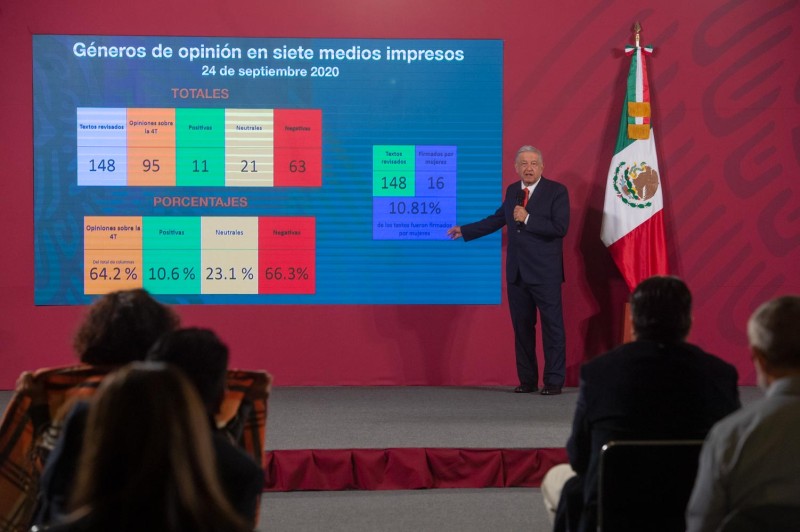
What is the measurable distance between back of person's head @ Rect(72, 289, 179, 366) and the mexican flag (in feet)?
13.3

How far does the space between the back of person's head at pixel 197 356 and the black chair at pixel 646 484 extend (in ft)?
2.84

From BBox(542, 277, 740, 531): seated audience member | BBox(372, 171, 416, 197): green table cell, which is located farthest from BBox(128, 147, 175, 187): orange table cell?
BBox(542, 277, 740, 531): seated audience member

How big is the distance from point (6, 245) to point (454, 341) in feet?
8.82

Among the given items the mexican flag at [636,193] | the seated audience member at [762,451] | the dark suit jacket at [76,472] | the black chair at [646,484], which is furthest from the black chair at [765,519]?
the mexican flag at [636,193]

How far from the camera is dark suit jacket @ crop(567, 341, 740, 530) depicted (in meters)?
2.29

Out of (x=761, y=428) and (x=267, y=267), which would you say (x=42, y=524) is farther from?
(x=267, y=267)

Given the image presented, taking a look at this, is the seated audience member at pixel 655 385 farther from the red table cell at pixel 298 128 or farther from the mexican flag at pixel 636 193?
the red table cell at pixel 298 128

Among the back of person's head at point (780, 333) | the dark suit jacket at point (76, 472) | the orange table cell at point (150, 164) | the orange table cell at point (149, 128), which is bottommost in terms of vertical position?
the dark suit jacket at point (76, 472)

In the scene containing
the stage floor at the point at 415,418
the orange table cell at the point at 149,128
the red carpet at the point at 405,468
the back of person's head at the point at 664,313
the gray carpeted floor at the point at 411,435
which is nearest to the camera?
the back of person's head at the point at 664,313

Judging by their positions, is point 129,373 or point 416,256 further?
point 416,256

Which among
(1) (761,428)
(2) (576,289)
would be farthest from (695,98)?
(1) (761,428)

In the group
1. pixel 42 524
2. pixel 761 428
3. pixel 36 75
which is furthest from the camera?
pixel 36 75

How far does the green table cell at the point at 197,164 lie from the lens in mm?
5934

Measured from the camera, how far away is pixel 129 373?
126 cm
